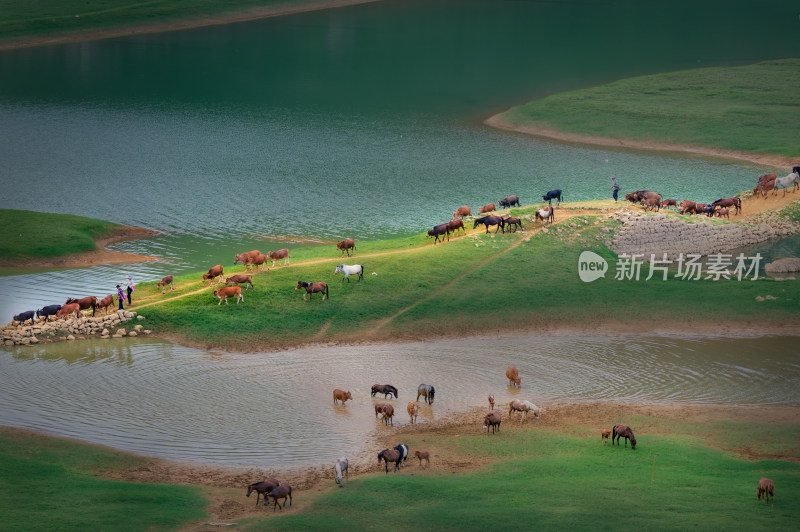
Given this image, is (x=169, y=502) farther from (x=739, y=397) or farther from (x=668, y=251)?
(x=668, y=251)

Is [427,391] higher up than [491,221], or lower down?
lower down

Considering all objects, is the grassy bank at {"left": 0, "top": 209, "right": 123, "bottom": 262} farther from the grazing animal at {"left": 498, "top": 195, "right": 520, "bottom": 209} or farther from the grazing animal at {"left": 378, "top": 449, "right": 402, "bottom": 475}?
the grazing animal at {"left": 378, "top": 449, "right": 402, "bottom": 475}

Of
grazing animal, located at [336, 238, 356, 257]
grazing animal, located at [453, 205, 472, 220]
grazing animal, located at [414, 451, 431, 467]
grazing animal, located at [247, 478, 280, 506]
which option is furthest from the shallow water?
grazing animal, located at [453, 205, 472, 220]

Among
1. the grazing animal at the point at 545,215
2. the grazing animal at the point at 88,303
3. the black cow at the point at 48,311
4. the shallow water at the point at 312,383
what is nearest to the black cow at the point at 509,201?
the grazing animal at the point at 545,215

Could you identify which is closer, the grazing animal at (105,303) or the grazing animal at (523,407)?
the grazing animal at (523,407)

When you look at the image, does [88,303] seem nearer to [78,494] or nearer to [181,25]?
[78,494]

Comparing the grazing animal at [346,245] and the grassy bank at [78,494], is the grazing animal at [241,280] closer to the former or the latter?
the grazing animal at [346,245]

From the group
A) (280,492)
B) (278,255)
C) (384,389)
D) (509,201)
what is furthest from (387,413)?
(509,201)
